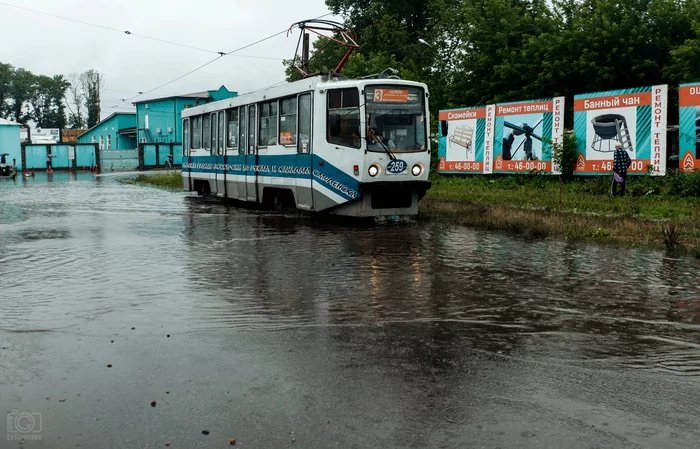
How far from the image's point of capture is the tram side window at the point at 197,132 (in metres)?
26.6

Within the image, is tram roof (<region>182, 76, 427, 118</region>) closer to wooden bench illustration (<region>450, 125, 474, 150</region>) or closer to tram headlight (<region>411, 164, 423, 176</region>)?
tram headlight (<region>411, 164, 423, 176</region>)

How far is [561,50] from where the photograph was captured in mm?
33812

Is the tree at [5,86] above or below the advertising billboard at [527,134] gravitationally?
above

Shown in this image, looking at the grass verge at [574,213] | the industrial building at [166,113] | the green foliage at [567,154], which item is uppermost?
the industrial building at [166,113]

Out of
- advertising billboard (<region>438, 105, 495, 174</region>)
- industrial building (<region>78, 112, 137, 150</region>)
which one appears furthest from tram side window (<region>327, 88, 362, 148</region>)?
industrial building (<region>78, 112, 137, 150</region>)

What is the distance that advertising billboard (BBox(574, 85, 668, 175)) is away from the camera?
73.7ft

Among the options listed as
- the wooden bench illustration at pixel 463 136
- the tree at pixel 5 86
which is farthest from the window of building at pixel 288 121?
the tree at pixel 5 86

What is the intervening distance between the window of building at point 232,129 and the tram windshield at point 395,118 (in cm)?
746

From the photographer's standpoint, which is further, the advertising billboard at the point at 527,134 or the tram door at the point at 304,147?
the advertising billboard at the point at 527,134

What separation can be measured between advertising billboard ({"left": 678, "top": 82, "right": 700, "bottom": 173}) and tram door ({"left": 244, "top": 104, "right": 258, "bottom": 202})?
39.8 ft

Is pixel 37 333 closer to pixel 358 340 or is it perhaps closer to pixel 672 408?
pixel 358 340

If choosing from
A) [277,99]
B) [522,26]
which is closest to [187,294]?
[277,99]

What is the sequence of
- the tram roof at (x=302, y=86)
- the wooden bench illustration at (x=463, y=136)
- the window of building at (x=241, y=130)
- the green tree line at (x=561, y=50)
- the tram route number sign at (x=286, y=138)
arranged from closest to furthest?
the tram roof at (x=302, y=86) < the tram route number sign at (x=286, y=138) < the window of building at (x=241, y=130) < the wooden bench illustration at (x=463, y=136) < the green tree line at (x=561, y=50)

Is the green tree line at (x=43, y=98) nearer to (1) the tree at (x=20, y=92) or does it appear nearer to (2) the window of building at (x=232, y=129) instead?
(1) the tree at (x=20, y=92)
